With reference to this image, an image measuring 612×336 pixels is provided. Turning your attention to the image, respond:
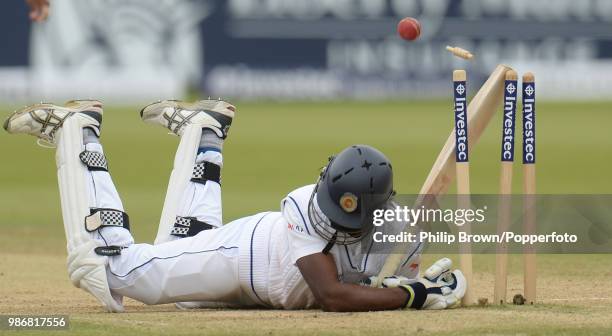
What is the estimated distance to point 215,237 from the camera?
622 cm

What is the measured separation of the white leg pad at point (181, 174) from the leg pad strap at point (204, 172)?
2.2 inches

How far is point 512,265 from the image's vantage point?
360 inches

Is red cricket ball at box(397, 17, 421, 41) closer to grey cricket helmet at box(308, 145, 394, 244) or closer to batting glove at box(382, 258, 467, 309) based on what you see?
grey cricket helmet at box(308, 145, 394, 244)

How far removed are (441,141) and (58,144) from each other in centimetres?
1242

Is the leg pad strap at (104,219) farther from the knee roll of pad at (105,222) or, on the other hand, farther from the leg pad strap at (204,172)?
the leg pad strap at (204,172)

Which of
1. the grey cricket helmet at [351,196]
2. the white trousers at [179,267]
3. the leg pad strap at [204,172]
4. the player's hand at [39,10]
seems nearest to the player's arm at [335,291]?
the grey cricket helmet at [351,196]

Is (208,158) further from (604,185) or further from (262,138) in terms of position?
(262,138)

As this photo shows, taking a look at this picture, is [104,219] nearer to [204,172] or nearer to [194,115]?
[204,172]

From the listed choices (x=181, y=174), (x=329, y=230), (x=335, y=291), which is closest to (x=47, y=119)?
(x=181, y=174)

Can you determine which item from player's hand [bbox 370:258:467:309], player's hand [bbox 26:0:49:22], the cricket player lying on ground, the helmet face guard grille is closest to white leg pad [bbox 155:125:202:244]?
the cricket player lying on ground

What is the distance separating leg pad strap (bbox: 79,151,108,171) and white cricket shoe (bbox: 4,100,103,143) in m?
0.13

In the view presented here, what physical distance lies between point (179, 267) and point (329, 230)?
939 mm

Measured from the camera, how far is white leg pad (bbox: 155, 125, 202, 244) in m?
6.79

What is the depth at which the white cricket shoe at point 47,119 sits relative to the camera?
21.6ft
